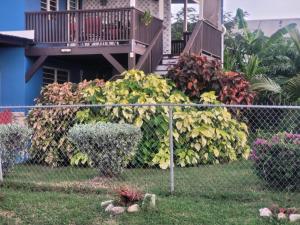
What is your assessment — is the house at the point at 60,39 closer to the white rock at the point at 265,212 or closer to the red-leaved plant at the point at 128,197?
the red-leaved plant at the point at 128,197

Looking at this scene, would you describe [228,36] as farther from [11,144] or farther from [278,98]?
[11,144]

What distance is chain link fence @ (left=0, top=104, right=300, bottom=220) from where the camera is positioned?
877 centimetres

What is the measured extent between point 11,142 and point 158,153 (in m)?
2.91

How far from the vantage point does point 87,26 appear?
13.7 meters

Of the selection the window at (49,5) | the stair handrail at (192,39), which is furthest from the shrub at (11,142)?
the window at (49,5)

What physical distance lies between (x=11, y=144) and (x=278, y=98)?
9.70 m

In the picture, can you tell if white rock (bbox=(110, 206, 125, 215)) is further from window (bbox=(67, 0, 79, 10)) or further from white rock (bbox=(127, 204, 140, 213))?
window (bbox=(67, 0, 79, 10))

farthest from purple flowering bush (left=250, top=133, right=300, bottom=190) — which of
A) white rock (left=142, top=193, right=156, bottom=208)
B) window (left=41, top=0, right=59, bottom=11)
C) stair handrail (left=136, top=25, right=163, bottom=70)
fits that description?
window (left=41, top=0, right=59, bottom=11)

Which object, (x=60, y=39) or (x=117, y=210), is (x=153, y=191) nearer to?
(x=117, y=210)

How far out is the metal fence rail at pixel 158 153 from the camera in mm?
9133

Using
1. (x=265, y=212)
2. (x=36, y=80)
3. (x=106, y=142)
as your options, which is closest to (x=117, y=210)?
(x=265, y=212)

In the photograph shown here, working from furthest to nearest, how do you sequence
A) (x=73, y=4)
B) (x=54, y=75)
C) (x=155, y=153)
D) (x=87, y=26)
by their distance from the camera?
(x=73, y=4)
(x=54, y=75)
(x=87, y=26)
(x=155, y=153)

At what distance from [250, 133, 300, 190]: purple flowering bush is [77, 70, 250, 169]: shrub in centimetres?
259

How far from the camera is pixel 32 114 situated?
1248cm
